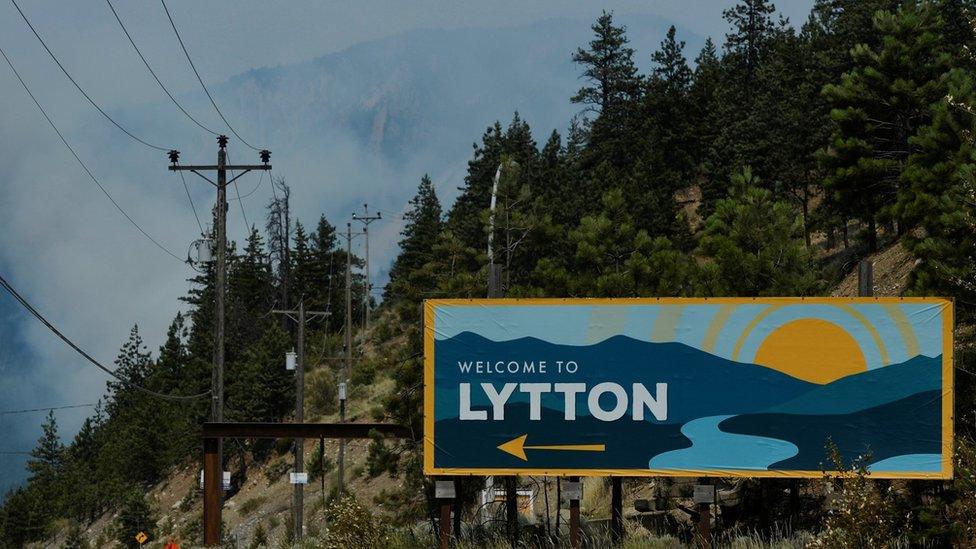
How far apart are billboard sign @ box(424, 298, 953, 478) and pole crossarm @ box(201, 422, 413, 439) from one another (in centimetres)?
196

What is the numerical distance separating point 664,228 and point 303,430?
4963 cm

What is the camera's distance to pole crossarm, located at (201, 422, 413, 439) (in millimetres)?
20188

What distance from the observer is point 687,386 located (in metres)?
18.3

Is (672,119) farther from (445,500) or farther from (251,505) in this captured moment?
(445,500)

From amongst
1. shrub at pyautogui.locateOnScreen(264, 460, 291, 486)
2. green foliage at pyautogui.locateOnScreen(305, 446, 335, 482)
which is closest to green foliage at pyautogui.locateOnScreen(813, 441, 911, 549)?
green foliage at pyautogui.locateOnScreen(305, 446, 335, 482)

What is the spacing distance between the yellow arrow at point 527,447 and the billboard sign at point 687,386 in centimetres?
2

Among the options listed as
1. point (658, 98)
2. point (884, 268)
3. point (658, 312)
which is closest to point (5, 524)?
point (658, 98)

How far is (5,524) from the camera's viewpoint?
81000 mm

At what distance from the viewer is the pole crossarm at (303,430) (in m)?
20.2

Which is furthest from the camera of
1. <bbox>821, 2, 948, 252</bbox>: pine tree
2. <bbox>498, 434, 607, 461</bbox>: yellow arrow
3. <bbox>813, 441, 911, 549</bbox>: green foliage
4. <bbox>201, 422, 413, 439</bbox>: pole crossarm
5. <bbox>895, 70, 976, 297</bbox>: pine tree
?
<bbox>821, 2, 948, 252</bbox>: pine tree

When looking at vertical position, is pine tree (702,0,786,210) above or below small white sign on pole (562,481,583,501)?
above

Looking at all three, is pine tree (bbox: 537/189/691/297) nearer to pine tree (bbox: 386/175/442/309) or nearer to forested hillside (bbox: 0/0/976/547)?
forested hillside (bbox: 0/0/976/547)

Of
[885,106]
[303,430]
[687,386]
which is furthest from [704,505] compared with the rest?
[885,106]

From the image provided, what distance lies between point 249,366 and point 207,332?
1931cm
